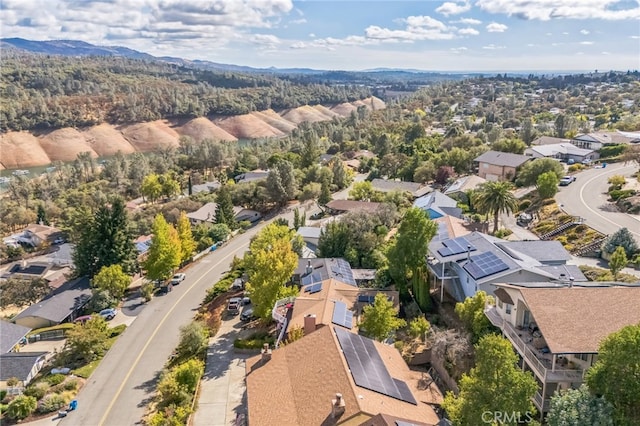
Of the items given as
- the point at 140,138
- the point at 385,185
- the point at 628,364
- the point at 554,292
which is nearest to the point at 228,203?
the point at 385,185

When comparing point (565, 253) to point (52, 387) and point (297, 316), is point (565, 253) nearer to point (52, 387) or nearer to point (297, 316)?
point (297, 316)

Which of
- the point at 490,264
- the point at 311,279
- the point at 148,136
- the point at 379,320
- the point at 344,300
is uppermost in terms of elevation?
the point at 490,264

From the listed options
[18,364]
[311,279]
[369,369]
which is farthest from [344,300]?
[18,364]

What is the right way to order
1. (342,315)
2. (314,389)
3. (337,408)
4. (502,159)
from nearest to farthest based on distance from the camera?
(337,408) < (314,389) < (342,315) < (502,159)

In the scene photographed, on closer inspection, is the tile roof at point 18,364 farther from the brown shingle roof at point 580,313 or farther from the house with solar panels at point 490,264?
the brown shingle roof at point 580,313

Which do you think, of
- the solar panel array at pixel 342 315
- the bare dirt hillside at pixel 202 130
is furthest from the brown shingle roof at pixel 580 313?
the bare dirt hillside at pixel 202 130

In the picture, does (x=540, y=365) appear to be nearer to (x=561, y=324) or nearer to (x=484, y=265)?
(x=561, y=324)

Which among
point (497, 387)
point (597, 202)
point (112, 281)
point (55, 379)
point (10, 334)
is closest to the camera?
point (497, 387)
